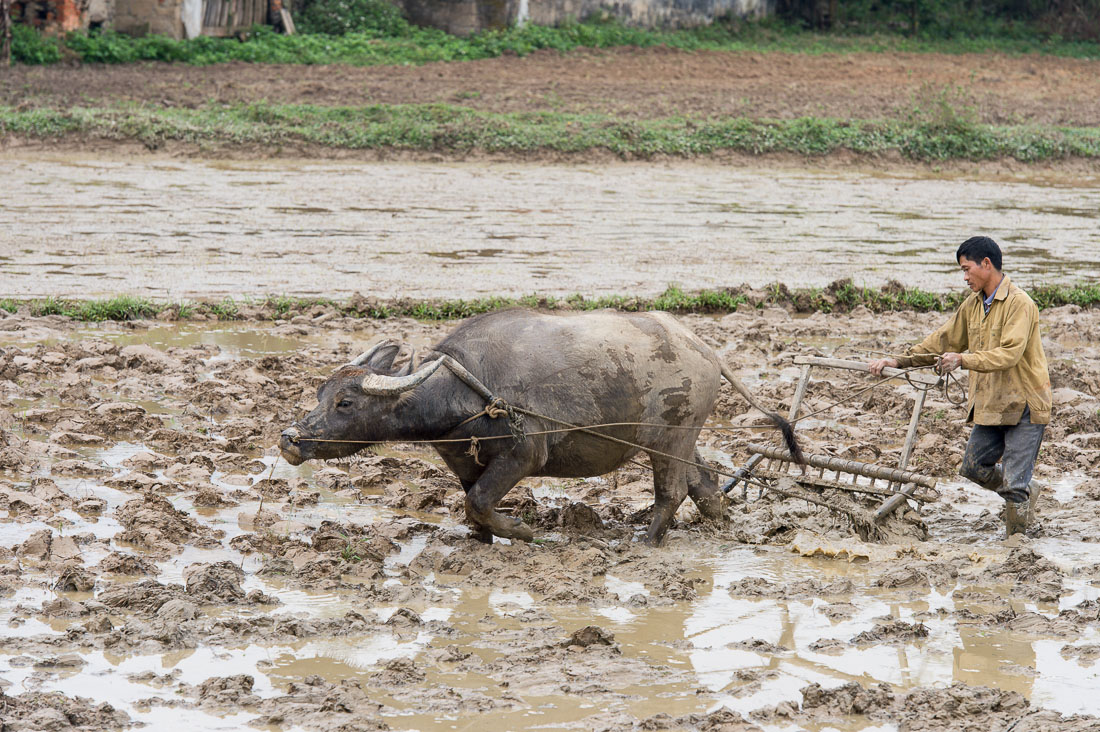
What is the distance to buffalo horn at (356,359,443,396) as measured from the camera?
18.6 ft

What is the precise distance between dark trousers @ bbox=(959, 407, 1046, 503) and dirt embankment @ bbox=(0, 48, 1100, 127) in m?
15.4

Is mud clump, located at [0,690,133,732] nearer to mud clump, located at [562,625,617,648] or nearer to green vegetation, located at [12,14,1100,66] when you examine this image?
mud clump, located at [562,625,617,648]

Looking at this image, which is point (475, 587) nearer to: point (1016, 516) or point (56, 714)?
point (56, 714)

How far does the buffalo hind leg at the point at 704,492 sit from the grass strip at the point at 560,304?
3.76m

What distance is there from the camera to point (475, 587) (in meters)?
5.52

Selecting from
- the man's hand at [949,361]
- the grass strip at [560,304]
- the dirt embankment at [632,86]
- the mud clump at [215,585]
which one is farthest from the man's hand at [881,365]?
the dirt embankment at [632,86]

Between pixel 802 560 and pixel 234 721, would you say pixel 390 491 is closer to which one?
pixel 802 560

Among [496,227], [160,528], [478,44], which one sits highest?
[478,44]

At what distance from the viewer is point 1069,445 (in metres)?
7.53

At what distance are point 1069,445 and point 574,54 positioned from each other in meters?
21.3

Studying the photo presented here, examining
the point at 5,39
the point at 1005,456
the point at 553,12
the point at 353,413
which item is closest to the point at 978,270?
the point at 1005,456

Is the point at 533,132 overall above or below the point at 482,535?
above

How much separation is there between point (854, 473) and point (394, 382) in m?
2.42

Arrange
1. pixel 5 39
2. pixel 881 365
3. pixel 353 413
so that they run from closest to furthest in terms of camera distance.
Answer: pixel 353 413, pixel 881 365, pixel 5 39
